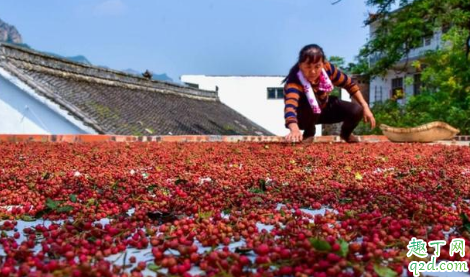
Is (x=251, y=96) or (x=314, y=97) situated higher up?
(x=251, y=96)

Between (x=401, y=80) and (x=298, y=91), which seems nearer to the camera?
(x=298, y=91)

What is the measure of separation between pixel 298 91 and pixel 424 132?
3328 millimetres

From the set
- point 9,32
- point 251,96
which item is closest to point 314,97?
point 251,96

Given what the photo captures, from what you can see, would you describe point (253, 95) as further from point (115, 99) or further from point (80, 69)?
point (80, 69)

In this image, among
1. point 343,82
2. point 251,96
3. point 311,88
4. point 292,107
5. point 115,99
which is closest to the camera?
point 292,107

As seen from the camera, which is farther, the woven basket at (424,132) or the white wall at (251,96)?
the white wall at (251,96)

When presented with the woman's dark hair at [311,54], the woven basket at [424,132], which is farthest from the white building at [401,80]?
the woman's dark hair at [311,54]

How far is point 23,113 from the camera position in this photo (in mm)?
14672

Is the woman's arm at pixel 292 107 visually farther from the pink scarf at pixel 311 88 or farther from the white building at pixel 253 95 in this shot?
the white building at pixel 253 95

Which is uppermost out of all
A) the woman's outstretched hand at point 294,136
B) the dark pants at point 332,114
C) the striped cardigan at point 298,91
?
the striped cardigan at point 298,91

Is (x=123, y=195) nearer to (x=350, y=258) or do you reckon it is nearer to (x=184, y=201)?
(x=184, y=201)

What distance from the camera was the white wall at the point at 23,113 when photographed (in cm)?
1425

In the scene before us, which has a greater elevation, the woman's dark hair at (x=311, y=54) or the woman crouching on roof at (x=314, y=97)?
the woman's dark hair at (x=311, y=54)

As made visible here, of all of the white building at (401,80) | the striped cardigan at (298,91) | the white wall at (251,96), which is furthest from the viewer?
the white wall at (251,96)
